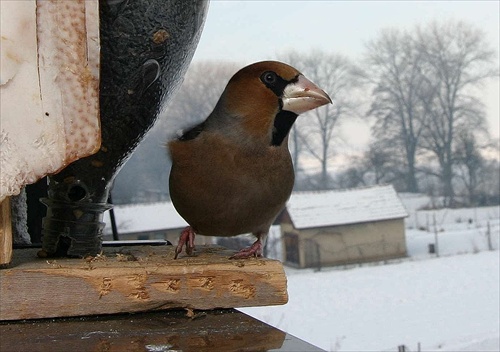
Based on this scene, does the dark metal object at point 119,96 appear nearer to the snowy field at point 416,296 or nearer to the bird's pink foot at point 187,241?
the bird's pink foot at point 187,241

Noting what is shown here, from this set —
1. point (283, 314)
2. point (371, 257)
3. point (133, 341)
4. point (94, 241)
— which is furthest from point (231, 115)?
point (371, 257)

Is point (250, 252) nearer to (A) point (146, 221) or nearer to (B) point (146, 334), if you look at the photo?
(B) point (146, 334)

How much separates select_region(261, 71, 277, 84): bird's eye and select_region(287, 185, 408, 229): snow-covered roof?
285cm

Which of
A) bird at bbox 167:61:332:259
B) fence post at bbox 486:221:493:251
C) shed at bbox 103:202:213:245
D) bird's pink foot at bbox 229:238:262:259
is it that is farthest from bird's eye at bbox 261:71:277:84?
fence post at bbox 486:221:493:251

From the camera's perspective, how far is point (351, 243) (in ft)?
12.1

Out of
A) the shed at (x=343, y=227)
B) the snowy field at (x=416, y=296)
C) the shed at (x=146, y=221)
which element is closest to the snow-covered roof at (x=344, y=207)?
the shed at (x=343, y=227)

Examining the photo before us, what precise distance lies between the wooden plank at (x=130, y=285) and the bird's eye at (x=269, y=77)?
0.20 metres

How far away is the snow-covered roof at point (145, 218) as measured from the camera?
2.47 m

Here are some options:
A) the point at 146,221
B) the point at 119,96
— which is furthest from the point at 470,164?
the point at 119,96

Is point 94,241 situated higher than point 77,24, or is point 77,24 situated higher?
point 77,24

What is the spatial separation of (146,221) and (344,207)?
152 cm

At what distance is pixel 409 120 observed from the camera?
11.6 feet

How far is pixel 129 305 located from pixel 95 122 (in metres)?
0.15

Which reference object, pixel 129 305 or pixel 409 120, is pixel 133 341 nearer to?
pixel 129 305
